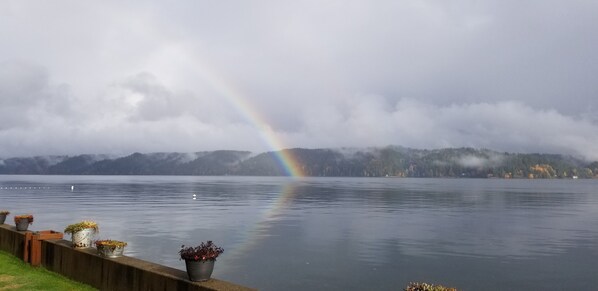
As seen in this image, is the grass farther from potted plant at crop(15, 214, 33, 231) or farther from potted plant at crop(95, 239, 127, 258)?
potted plant at crop(15, 214, 33, 231)

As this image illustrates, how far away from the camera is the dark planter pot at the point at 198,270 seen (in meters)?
14.2

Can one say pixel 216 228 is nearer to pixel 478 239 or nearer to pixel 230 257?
pixel 230 257

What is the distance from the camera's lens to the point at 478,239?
2260 inches

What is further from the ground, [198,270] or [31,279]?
[198,270]

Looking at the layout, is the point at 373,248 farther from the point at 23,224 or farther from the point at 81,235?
the point at 81,235

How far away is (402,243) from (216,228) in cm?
2513

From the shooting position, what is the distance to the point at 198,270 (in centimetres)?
1423

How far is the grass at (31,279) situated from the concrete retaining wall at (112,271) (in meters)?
0.38

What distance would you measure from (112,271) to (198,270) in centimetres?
475

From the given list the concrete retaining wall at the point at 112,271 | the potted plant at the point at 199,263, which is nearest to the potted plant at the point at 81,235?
the concrete retaining wall at the point at 112,271

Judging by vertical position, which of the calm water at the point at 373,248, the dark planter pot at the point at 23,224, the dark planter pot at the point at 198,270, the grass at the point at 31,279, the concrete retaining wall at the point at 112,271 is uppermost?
the dark planter pot at the point at 23,224

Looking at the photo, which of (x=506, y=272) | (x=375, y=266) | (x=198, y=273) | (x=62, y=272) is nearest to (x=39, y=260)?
(x=62, y=272)

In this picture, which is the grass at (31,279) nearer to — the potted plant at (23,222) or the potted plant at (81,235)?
the potted plant at (81,235)

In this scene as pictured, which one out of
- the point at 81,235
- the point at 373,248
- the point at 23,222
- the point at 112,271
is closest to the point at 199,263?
the point at 112,271
